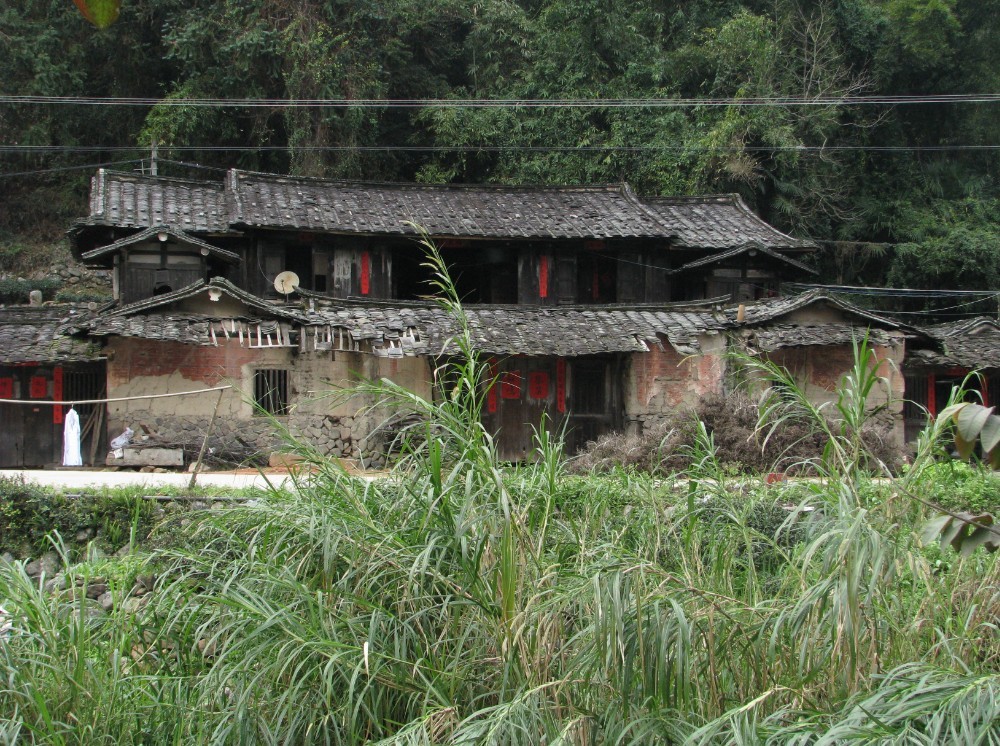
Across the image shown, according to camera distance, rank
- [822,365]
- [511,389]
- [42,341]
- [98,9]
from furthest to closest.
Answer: [511,389], [822,365], [42,341], [98,9]

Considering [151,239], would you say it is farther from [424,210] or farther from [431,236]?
[424,210]

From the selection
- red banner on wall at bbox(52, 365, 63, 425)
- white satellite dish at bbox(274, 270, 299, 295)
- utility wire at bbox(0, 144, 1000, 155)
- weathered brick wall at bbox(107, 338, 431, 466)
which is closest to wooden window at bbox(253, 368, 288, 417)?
weathered brick wall at bbox(107, 338, 431, 466)

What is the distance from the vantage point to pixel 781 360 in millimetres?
16469

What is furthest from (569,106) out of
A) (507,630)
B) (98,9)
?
(98,9)

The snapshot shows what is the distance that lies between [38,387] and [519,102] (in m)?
13.5

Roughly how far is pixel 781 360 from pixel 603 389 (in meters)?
3.13

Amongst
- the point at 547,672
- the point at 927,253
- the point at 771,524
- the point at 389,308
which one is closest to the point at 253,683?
the point at 547,672

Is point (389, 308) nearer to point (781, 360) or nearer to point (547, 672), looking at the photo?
point (781, 360)

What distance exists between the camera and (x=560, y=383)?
16.9 m

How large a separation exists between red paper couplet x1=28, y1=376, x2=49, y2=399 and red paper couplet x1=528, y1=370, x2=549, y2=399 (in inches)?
332

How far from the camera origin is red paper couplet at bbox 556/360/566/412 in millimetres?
16891

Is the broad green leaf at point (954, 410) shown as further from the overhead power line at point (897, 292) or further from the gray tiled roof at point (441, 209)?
the overhead power line at point (897, 292)

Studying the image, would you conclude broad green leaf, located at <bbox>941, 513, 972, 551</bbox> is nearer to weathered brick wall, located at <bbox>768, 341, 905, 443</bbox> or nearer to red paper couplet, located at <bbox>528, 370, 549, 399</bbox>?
weathered brick wall, located at <bbox>768, 341, 905, 443</bbox>

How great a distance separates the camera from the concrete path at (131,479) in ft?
36.9
